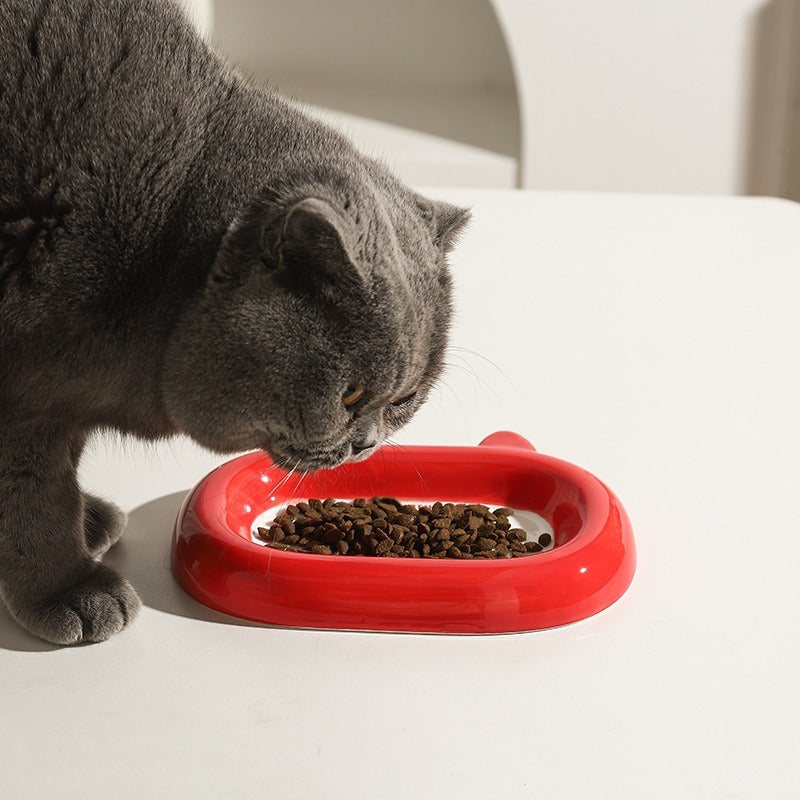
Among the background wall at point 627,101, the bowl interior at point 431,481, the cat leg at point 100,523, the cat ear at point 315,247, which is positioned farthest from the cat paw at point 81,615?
the background wall at point 627,101

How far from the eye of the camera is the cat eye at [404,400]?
1.20 meters

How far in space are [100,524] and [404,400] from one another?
1.35ft

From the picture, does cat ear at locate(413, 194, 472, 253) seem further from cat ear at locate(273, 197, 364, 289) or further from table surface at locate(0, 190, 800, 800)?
table surface at locate(0, 190, 800, 800)

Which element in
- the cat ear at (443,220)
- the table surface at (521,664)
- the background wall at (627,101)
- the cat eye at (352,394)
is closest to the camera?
the table surface at (521,664)

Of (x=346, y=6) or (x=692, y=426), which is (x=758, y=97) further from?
(x=692, y=426)

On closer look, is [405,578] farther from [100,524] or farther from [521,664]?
[100,524]

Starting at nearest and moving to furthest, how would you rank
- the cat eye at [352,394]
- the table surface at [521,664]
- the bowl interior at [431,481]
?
the table surface at [521,664] < the cat eye at [352,394] < the bowl interior at [431,481]

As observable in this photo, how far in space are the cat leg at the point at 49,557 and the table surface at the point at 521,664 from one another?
0.03 meters

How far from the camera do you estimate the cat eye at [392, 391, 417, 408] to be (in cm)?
120

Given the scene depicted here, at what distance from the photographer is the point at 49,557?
4.07ft

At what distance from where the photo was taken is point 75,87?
111 cm

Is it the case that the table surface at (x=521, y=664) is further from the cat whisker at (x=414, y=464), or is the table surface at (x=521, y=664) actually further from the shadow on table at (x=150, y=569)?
the cat whisker at (x=414, y=464)

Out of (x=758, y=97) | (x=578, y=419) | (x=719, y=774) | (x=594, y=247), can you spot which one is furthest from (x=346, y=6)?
(x=719, y=774)

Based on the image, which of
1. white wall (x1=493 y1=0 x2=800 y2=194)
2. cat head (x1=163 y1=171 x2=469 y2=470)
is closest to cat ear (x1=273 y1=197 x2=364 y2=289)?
cat head (x1=163 y1=171 x2=469 y2=470)
